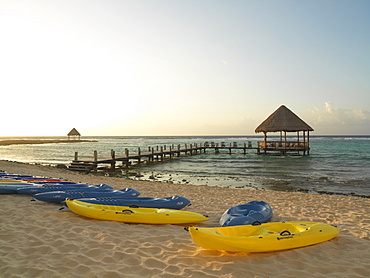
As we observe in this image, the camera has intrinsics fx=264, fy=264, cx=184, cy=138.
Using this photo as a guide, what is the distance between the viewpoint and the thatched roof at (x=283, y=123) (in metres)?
25.9

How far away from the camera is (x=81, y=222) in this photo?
518 centimetres

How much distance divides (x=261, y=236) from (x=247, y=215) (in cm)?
124

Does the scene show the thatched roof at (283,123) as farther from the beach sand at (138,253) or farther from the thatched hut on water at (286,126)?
the beach sand at (138,253)

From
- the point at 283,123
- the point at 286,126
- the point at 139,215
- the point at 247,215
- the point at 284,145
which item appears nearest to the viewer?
the point at 247,215

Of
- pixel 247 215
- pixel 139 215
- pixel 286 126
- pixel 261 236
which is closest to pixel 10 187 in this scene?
pixel 139 215

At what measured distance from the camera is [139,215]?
17.0 feet

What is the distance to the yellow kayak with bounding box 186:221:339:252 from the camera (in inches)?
144

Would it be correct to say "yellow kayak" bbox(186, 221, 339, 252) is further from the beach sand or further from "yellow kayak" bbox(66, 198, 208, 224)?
"yellow kayak" bbox(66, 198, 208, 224)

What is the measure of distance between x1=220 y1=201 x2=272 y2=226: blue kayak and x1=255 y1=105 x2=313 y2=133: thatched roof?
21813mm

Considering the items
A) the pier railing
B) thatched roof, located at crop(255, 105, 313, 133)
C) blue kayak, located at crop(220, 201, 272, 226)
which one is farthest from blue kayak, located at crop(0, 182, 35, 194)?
the pier railing

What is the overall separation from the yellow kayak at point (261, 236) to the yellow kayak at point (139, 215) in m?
1.30

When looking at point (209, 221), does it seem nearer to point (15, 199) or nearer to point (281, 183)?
point (15, 199)

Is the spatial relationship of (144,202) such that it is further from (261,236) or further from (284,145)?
(284,145)

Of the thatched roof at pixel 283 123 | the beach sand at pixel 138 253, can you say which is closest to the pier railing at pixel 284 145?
the thatched roof at pixel 283 123
